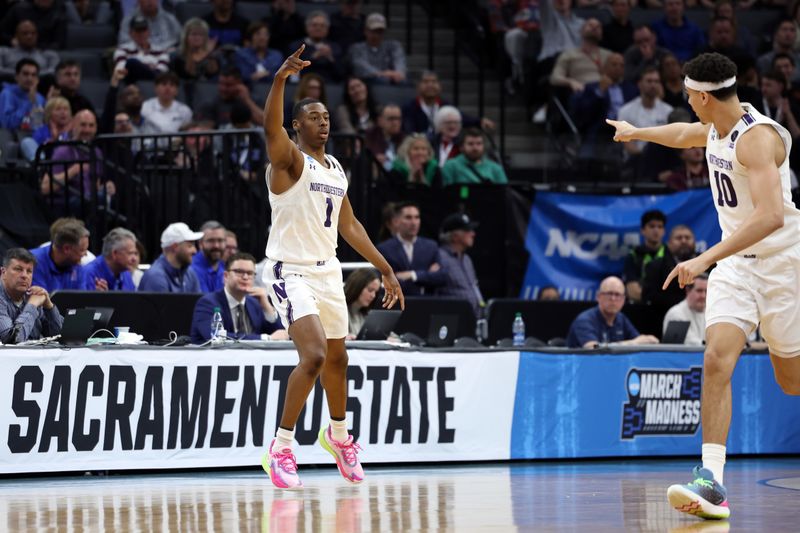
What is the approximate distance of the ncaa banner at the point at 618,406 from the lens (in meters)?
11.7

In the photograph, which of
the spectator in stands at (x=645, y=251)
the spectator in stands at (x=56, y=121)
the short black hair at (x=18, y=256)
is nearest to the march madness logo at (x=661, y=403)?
the spectator in stands at (x=645, y=251)

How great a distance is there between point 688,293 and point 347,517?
7.19 metres

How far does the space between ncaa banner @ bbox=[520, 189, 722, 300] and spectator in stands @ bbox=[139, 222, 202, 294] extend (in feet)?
13.8

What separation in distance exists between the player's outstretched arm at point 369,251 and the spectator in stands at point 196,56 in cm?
787

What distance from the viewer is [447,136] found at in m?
16.2

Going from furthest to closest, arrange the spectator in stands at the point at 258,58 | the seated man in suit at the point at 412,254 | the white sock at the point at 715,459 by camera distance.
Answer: the spectator in stands at the point at 258,58, the seated man in suit at the point at 412,254, the white sock at the point at 715,459

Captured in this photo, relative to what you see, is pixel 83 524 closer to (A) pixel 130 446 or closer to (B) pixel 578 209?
(A) pixel 130 446

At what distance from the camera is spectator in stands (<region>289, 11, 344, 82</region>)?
17.2 metres

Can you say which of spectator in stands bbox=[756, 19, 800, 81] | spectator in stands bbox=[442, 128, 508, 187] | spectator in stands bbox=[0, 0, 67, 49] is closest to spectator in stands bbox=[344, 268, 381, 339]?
spectator in stands bbox=[442, 128, 508, 187]

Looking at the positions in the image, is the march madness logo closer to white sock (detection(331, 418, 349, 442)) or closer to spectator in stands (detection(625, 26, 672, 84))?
white sock (detection(331, 418, 349, 442))

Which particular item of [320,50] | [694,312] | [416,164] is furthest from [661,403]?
[320,50]

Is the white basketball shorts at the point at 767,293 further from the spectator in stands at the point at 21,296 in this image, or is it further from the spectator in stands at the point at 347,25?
the spectator in stands at the point at 347,25

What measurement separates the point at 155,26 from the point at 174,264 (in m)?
5.35

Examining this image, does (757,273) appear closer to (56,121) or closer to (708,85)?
(708,85)
